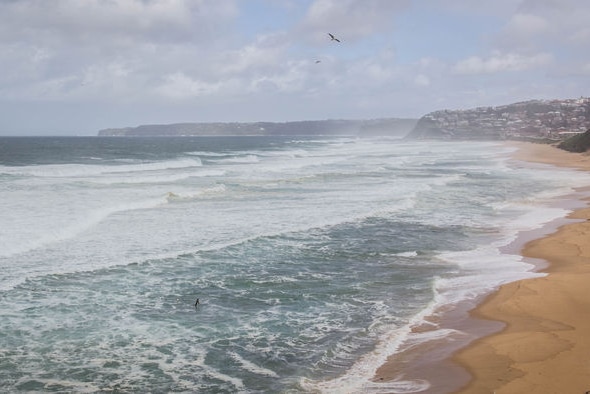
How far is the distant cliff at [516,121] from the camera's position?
470ft

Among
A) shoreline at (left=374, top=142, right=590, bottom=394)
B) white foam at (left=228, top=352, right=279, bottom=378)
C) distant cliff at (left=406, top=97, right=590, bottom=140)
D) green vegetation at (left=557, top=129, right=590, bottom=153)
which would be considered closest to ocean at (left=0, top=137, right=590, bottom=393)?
white foam at (left=228, top=352, right=279, bottom=378)

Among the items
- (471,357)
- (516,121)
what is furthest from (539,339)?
(516,121)

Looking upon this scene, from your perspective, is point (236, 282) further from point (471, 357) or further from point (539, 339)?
point (539, 339)

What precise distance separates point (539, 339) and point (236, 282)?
23.5 feet

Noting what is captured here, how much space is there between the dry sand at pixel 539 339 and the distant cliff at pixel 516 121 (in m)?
122

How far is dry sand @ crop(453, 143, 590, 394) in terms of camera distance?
28.5 ft

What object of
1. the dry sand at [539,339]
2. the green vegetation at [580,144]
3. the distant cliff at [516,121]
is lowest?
the dry sand at [539,339]

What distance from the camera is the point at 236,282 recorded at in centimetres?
1489

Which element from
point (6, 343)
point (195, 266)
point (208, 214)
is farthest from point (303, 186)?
point (6, 343)

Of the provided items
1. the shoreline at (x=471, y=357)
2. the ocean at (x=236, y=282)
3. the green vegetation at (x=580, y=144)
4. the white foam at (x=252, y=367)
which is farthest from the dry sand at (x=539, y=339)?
the green vegetation at (x=580, y=144)

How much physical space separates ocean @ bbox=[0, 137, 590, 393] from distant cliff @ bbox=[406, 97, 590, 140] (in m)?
114

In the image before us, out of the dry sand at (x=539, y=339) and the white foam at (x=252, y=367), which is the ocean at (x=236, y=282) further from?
the dry sand at (x=539, y=339)

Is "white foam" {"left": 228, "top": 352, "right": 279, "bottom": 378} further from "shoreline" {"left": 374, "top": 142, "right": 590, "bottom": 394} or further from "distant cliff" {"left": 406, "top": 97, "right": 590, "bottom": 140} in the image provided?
"distant cliff" {"left": 406, "top": 97, "right": 590, "bottom": 140}

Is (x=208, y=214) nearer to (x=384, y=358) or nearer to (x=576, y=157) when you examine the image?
(x=384, y=358)
